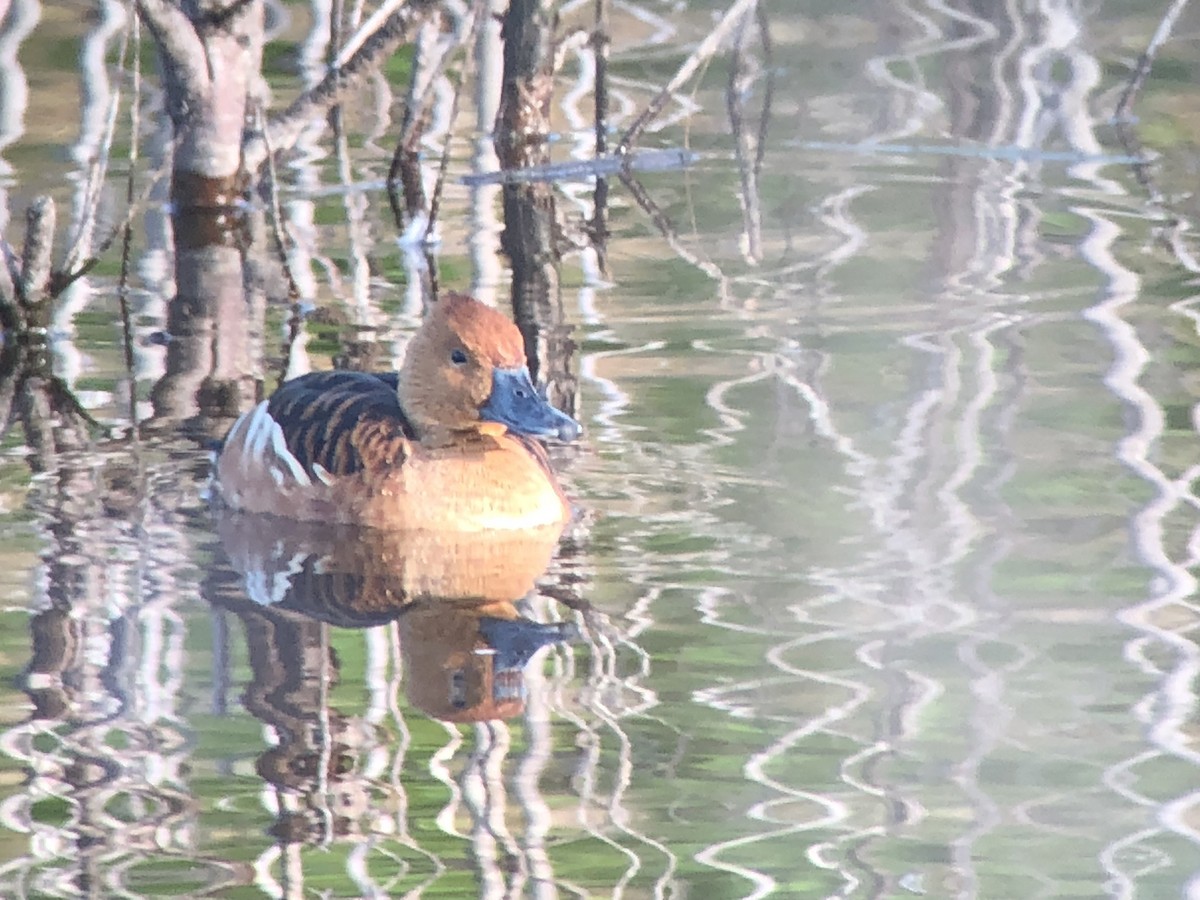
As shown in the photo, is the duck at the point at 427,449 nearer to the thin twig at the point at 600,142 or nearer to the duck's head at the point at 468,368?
the duck's head at the point at 468,368

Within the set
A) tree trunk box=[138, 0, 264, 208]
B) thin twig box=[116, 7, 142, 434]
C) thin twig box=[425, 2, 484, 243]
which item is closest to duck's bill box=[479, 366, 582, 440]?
thin twig box=[116, 7, 142, 434]

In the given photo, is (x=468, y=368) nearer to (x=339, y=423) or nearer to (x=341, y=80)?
(x=339, y=423)

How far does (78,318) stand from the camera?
10.2 metres

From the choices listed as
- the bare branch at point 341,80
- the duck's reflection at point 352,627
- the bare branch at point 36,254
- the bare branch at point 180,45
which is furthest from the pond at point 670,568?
the bare branch at point 180,45

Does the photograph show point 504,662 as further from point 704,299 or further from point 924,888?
point 704,299

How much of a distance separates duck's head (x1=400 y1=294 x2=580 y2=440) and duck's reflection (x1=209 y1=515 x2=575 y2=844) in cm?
39

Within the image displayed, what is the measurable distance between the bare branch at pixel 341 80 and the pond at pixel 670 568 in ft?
1.07

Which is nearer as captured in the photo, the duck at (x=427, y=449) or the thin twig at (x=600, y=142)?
the duck at (x=427, y=449)

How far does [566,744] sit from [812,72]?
34.8 feet

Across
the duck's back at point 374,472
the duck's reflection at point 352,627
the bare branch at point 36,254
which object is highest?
the bare branch at point 36,254

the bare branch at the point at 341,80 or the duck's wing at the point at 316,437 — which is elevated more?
the bare branch at the point at 341,80

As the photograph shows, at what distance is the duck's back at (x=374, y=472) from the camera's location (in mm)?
7465

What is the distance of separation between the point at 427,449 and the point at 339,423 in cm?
28

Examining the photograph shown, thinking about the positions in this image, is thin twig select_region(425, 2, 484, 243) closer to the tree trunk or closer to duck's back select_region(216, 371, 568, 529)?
the tree trunk
